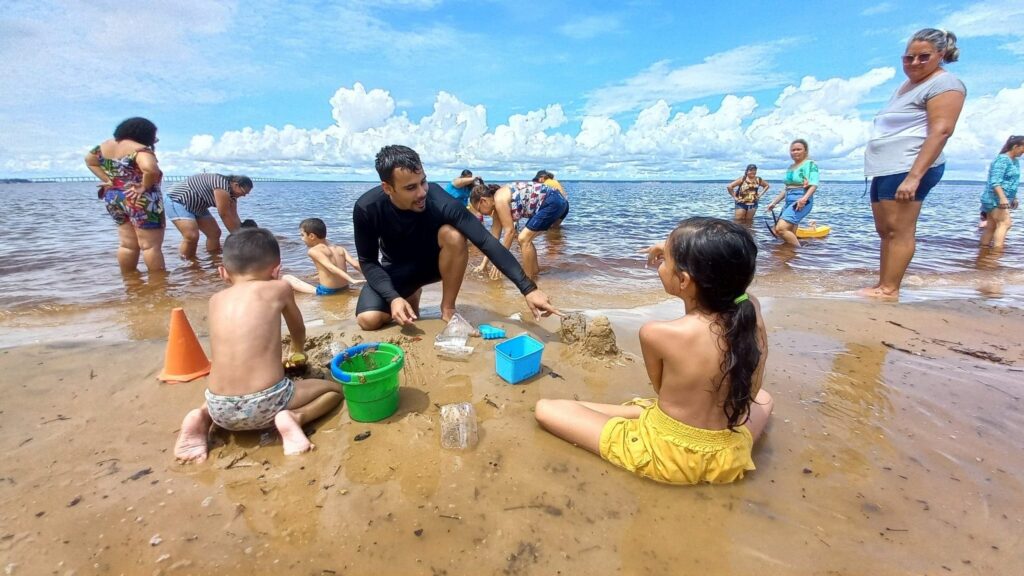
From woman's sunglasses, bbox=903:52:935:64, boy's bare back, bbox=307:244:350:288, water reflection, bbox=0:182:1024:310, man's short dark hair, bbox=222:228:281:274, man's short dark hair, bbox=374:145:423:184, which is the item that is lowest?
water reflection, bbox=0:182:1024:310

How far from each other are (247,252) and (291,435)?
3.43ft

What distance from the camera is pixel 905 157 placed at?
4473 millimetres

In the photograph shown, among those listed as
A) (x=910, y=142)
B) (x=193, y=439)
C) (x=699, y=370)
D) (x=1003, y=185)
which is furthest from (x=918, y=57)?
(x=1003, y=185)

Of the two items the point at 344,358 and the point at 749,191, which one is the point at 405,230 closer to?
the point at 344,358

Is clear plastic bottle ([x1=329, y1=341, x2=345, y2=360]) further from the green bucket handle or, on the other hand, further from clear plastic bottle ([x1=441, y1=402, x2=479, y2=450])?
clear plastic bottle ([x1=441, y1=402, x2=479, y2=450])

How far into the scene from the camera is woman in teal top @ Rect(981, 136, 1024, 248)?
8.33 metres

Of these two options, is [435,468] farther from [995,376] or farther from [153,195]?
[153,195]

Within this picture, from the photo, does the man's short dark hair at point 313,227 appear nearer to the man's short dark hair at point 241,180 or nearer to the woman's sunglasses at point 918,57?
the man's short dark hair at point 241,180

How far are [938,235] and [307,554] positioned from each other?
1646 cm

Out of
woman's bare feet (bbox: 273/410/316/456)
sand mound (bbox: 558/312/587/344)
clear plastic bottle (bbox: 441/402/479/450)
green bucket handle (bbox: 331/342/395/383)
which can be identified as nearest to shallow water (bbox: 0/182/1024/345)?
sand mound (bbox: 558/312/587/344)

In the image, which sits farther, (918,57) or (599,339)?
(918,57)

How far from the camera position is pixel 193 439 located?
2258 mm

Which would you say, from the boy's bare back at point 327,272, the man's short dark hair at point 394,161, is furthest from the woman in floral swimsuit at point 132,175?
the man's short dark hair at point 394,161

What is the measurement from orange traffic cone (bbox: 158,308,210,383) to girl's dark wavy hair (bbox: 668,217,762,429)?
316 cm
